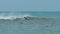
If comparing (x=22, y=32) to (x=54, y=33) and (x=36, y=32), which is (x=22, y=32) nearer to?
(x=36, y=32)

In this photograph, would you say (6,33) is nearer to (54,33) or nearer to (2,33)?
(2,33)

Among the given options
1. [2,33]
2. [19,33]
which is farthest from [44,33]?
[2,33]

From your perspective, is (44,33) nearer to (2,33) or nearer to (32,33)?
(32,33)

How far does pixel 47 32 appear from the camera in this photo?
15.8 metres

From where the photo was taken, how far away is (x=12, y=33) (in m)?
15.5

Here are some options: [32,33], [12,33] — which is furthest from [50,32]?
[12,33]

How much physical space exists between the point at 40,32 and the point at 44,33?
47cm

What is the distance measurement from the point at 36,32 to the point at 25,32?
2.19 feet

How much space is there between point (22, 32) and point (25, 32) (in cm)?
18

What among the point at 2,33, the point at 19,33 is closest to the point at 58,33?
the point at 19,33

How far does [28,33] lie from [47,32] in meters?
1.21

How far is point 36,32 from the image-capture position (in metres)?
15.8

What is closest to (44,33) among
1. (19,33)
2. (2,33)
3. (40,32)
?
(40,32)

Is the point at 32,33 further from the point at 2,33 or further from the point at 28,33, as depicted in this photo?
the point at 2,33
